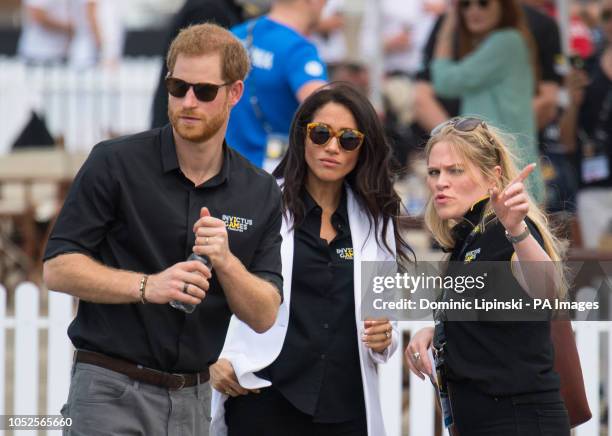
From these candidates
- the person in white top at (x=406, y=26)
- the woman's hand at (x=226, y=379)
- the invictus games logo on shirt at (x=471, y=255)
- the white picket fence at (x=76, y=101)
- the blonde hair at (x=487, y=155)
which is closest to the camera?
the invictus games logo on shirt at (x=471, y=255)

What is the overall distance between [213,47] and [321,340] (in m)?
1.19

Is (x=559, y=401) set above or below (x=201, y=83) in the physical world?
below

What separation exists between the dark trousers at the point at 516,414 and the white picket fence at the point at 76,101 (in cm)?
1040

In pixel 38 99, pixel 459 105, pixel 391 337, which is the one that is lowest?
pixel 391 337

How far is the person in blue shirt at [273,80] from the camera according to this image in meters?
5.95

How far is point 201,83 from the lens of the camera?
376 cm

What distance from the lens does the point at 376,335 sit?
171 inches

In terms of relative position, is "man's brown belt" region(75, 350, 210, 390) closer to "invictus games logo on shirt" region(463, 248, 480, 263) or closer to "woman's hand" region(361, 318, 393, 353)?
"woman's hand" region(361, 318, 393, 353)

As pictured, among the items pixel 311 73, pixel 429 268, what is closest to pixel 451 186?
pixel 429 268

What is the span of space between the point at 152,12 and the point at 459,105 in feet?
34.6

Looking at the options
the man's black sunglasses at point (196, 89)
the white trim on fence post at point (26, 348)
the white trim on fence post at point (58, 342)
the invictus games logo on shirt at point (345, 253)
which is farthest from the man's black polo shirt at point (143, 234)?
the white trim on fence post at point (26, 348)

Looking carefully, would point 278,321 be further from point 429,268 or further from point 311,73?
point 311,73

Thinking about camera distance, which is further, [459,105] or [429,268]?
[459,105]

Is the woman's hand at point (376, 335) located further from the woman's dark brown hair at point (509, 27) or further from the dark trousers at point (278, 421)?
the woman's dark brown hair at point (509, 27)
